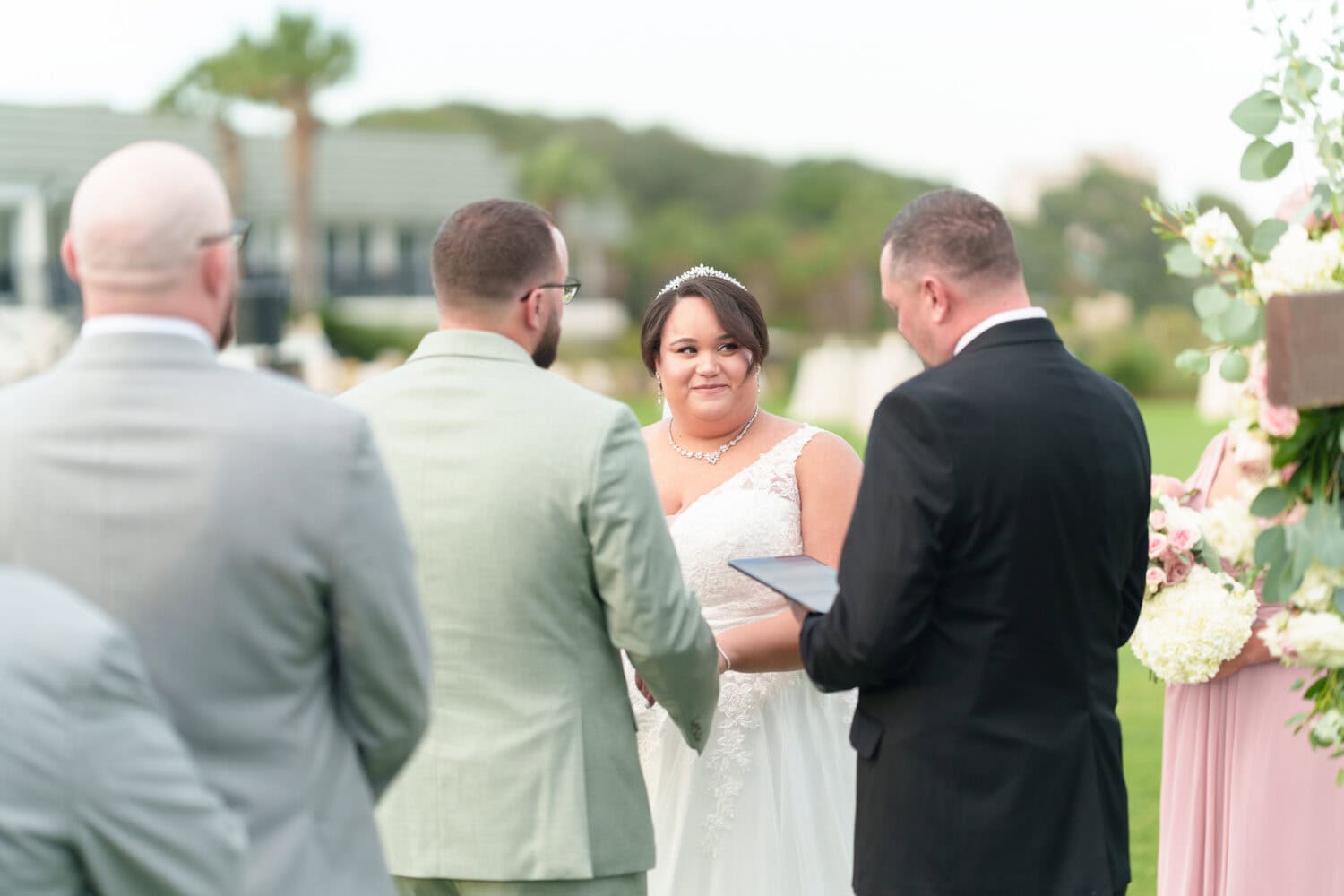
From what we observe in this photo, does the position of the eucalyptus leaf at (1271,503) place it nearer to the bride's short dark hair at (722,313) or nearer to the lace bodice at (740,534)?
the lace bodice at (740,534)

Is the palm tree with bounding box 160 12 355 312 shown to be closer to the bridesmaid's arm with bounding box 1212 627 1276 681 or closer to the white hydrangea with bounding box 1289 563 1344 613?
the bridesmaid's arm with bounding box 1212 627 1276 681

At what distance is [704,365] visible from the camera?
479 centimetres


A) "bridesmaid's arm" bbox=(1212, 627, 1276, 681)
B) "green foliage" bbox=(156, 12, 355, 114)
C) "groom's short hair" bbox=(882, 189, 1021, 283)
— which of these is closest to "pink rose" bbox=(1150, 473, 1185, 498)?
"bridesmaid's arm" bbox=(1212, 627, 1276, 681)

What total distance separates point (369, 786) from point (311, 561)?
0.52m

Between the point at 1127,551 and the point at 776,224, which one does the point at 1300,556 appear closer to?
the point at 1127,551

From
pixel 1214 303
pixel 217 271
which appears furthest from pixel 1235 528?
pixel 217 271

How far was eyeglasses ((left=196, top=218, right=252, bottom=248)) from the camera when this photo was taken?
2.50 metres

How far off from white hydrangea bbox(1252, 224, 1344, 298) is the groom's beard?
161 centimetres

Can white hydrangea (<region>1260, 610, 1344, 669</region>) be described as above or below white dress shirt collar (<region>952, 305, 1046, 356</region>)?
below

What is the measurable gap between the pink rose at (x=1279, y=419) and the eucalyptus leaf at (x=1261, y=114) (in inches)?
19.4

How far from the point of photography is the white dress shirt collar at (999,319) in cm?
334

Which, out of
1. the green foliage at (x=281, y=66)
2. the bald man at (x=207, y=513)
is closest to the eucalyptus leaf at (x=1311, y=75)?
the bald man at (x=207, y=513)

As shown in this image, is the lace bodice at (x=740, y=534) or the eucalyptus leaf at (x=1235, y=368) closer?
the eucalyptus leaf at (x=1235, y=368)

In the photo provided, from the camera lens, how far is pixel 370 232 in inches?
2552
